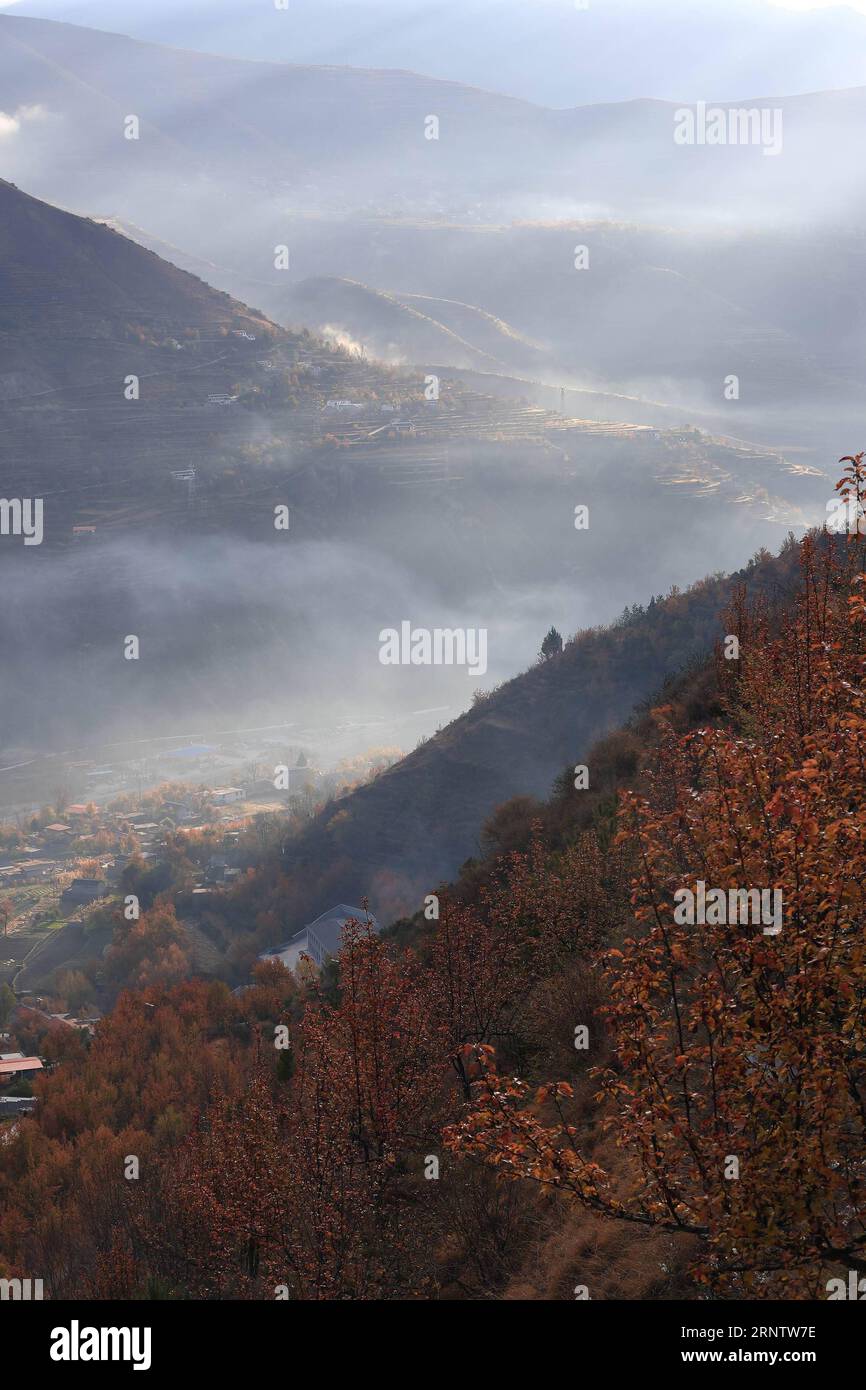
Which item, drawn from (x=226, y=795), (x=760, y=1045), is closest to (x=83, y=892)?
(x=226, y=795)

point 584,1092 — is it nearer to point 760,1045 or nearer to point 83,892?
point 760,1045

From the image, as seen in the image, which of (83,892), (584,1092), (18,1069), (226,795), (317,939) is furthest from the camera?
(226,795)

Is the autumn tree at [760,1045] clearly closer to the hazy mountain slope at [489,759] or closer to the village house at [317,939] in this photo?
the village house at [317,939]

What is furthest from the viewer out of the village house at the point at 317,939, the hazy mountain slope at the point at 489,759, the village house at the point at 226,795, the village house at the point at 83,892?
the village house at the point at 226,795

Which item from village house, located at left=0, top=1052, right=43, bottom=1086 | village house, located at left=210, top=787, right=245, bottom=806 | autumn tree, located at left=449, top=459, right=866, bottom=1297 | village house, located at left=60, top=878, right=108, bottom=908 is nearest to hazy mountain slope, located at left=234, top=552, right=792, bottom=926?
village house, located at left=0, top=1052, right=43, bottom=1086

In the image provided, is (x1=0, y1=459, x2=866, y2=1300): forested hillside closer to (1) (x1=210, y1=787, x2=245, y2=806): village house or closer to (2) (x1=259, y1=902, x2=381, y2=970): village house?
(2) (x1=259, y1=902, x2=381, y2=970): village house

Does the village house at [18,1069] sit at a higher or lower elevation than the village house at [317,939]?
lower

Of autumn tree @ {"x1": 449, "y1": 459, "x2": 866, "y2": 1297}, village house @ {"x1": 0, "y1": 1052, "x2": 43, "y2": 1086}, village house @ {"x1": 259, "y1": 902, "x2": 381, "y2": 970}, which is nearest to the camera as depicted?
autumn tree @ {"x1": 449, "y1": 459, "x2": 866, "y2": 1297}

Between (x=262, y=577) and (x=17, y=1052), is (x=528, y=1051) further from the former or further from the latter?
(x=262, y=577)

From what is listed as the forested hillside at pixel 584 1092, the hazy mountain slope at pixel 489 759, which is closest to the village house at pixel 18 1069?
the forested hillside at pixel 584 1092

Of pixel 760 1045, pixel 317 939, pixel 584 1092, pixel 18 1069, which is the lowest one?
pixel 18 1069

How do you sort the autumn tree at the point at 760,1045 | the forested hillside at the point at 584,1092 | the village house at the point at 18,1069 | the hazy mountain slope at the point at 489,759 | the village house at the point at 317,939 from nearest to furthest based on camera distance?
1. the autumn tree at the point at 760,1045
2. the forested hillside at the point at 584,1092
3. the village house at the point at 18,1069
4. the village house at the point at 317,939
5. the hazy mountain slope at the point at 489,759

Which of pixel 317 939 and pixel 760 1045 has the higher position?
pixel 760 1045
